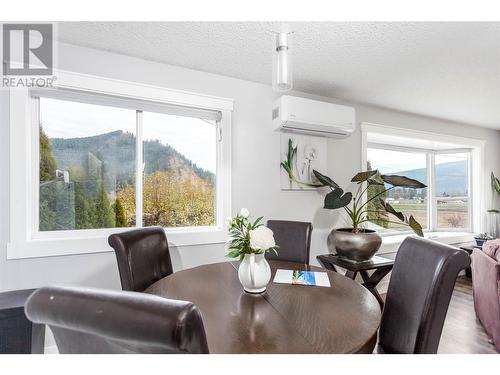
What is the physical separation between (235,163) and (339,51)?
126 cm

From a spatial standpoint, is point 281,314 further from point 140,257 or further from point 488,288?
point 488,288

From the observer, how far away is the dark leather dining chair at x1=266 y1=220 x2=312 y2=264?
221 cm

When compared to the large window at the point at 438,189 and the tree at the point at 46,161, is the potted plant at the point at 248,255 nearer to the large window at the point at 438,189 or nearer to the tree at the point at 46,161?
the tree at the point at 46,161

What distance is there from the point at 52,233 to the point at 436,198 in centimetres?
514

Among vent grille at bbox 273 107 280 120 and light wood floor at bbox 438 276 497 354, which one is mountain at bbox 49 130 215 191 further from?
light wood floor at bbox 438 276 497 354

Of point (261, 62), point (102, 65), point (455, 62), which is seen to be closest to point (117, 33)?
point (102, 65)

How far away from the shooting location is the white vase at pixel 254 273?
1.41 metres

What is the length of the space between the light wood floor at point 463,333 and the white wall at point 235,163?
4.16 ft

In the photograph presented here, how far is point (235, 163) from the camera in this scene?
265 centimetres

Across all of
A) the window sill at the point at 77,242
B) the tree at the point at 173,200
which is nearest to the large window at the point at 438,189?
the tree at the point at 173,200

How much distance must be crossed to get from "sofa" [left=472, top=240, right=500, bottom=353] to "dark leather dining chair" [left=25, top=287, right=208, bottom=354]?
265 cm

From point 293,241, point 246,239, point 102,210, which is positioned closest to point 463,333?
point 293,241

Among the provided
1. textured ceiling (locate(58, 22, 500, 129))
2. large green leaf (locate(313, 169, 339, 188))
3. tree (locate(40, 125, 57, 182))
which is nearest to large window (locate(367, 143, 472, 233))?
textured ceiling (locate(58, 22, 500, 129))

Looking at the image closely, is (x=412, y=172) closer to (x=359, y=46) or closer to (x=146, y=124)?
(x=359, y=46)
